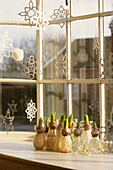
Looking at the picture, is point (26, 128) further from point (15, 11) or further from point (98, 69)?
point (15, 11)

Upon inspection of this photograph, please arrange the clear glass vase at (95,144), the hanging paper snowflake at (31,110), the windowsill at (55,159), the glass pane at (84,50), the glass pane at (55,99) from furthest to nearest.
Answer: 1. the hanging paper snowflake at (31,110)
2. the glass pane at (55,99)
3. the glass pane at (84,50)
4. the clear glass vase at (95,144)
5. the windowsill at (55,159)

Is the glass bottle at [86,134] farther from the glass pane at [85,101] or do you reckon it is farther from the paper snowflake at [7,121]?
the paper snowflake at [7,121]

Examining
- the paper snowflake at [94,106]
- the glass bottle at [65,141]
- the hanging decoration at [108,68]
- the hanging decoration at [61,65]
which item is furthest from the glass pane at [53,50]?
the hanging decoration at [108,68]

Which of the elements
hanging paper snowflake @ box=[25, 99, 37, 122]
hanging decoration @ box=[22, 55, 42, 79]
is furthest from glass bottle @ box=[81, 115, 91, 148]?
hanging decoration @ box=[22, 55, 42, 79]

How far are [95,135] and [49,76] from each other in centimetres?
109

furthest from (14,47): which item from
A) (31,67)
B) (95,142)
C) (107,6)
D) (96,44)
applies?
(95,142)

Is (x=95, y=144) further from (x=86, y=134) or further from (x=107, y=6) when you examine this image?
(x=107, y=6)

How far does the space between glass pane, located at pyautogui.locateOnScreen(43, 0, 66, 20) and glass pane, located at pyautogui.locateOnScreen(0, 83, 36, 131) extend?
0.82m

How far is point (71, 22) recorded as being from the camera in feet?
11.1

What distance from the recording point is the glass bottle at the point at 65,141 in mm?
2713

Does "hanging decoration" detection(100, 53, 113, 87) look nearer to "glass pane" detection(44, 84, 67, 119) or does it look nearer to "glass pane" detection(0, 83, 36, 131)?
"glass pane" detection(44, 84, 67, 119)

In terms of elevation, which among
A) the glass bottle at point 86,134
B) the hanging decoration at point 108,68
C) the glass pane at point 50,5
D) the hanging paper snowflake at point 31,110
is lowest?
the glass bottle at point 86,134

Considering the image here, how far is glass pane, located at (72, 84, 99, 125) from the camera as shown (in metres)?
3.18

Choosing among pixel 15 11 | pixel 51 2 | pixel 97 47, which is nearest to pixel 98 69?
pixel 97 47
